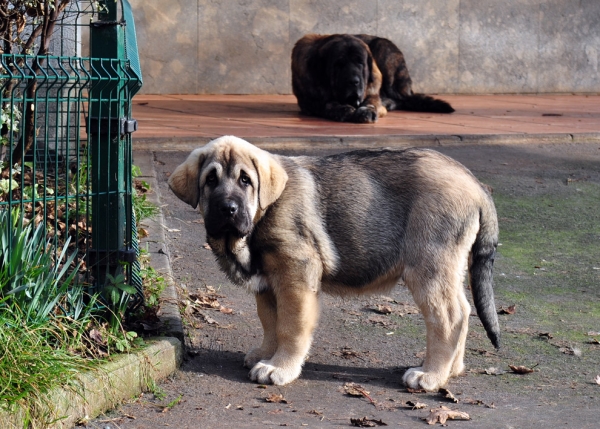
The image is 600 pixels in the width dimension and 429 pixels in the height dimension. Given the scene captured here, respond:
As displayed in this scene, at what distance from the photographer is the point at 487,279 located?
494 cm

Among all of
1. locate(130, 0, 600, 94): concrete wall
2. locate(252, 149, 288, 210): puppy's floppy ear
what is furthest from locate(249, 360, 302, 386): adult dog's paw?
locate(130, 0, 600, 94): concrete wall

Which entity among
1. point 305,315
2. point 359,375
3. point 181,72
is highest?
point 181,72

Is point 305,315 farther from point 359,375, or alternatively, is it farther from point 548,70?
point 548,70

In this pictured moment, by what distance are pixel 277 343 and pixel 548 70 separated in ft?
44.5

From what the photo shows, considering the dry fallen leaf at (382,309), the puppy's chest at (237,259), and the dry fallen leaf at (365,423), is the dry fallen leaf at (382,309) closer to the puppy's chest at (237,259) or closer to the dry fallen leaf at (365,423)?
the puppy's chest at (237,259)

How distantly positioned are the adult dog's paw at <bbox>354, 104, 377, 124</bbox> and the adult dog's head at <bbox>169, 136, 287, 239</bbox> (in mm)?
7586

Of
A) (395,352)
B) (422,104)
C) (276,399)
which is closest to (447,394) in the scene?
(395,352)

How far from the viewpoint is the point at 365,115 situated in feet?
40.3

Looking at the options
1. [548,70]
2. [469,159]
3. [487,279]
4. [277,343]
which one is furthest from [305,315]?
[548,70]

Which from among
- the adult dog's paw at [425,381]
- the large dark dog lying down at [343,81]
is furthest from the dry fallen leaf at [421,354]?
the large dark dog lying down at [343,81]

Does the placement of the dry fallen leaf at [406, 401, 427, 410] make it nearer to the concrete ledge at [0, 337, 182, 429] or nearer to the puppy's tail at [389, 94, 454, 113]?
the concrete ledge at [0, 337, 182, 429]

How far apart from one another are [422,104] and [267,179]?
31.3 ft

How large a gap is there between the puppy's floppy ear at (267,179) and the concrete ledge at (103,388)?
98 cm

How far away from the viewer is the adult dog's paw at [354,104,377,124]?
1230cm
